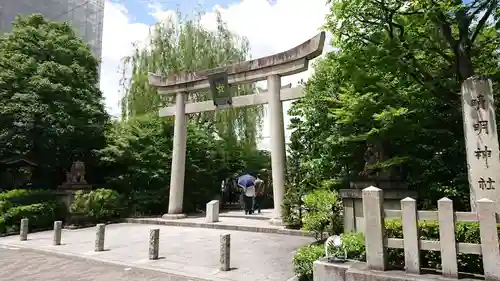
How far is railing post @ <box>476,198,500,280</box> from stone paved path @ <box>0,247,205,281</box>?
484 cm

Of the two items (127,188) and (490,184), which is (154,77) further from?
(490,184)

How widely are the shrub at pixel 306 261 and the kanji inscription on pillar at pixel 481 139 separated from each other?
333cm

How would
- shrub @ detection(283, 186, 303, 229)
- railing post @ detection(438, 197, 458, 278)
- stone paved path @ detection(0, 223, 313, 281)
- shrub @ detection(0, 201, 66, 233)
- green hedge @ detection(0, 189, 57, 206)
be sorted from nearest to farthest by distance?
railing post @ detection(438, 197, 458, 278), stone paved path @ detection(0, 223, 313, 281), shrub @ detection(283, 186, 303, 229), shrub @ detection(0, 201, 66, 233), green hedge @ detection(0, 189, 57, 206)

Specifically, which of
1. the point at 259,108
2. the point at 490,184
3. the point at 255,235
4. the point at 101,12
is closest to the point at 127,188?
the point at 255,235

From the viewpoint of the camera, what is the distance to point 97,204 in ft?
47.5

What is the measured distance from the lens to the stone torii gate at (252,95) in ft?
40.6

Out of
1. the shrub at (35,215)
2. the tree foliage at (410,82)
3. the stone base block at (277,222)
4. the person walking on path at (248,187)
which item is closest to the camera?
the tree foliage at (410,82)

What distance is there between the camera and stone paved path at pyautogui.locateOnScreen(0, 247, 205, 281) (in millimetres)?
6574

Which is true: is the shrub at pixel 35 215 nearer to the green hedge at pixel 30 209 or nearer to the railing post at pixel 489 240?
the green hedge at pixel 30 209

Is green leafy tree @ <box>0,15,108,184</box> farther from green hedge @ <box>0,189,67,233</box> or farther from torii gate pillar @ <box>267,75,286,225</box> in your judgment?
torii gate pillar @ <box>267,75,286,225</box>

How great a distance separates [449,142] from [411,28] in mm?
3242

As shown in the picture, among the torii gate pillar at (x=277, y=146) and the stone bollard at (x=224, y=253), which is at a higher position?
the torii gate pillar at (x=277, y=146)

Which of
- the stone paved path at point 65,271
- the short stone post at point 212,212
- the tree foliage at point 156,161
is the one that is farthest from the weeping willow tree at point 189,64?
the stone paved path at point 65,271

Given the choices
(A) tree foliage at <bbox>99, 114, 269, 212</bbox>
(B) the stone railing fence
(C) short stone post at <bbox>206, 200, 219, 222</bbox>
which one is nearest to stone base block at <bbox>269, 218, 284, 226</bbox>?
(C) short stone post at <bbox>206, 200, 219, 222</bbox>
